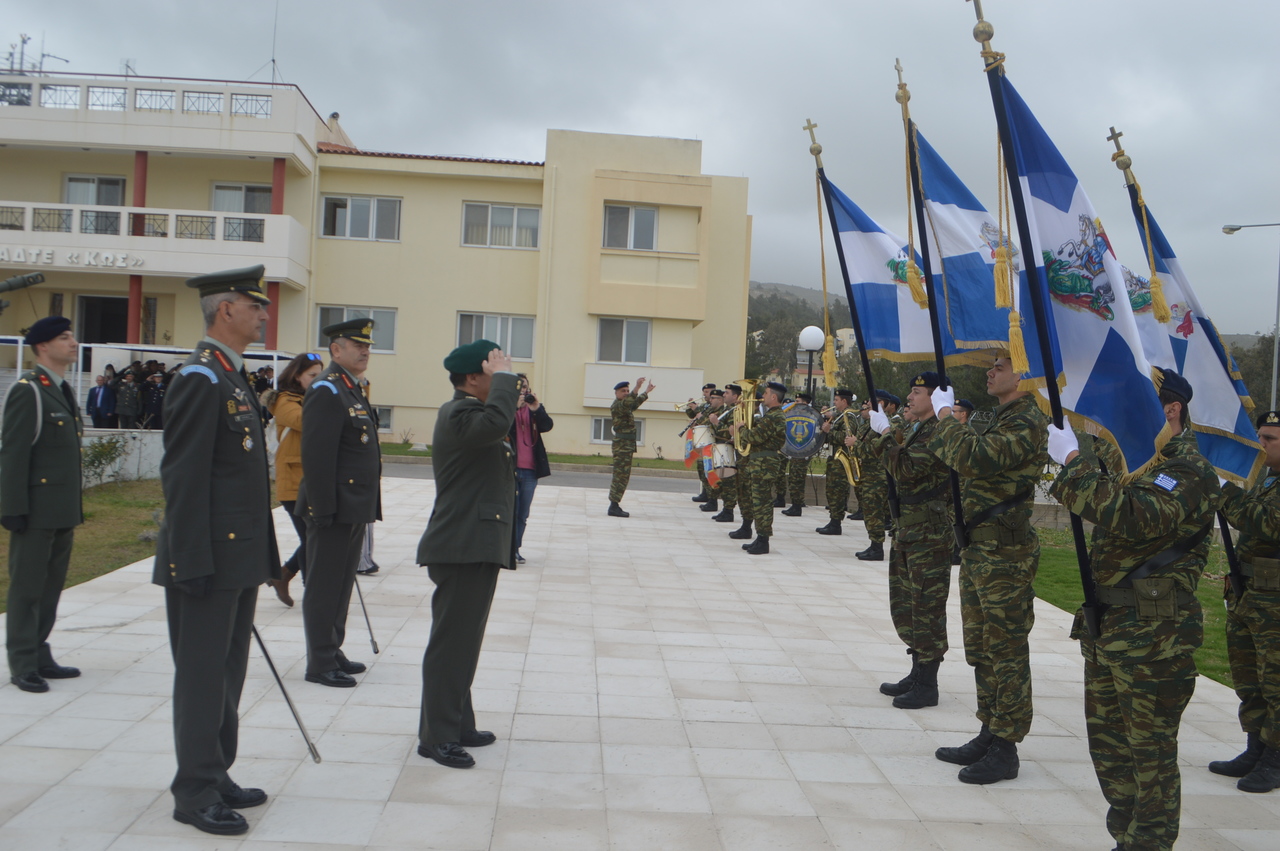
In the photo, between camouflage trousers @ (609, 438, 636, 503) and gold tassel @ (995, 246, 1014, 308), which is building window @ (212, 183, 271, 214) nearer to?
camouflage trousers @ (609, 438, 636, 503)

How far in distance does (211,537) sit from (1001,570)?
3761mm

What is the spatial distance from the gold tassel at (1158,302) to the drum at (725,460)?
33.0 ft

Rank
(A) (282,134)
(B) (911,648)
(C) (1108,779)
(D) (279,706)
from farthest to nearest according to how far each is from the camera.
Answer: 1. (A) (282,134)
2. (B) (911,648)
3. (D) (279,706)
4. (C) (1108,779)

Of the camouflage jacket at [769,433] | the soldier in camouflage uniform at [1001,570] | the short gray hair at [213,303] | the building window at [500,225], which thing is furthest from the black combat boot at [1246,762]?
the building window at [500,225]

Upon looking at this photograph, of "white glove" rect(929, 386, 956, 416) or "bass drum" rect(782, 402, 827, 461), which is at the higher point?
"white glove" rect(929, 386, 956, 416)

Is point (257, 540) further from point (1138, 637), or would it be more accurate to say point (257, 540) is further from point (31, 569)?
point (1138, 637)

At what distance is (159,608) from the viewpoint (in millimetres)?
7238

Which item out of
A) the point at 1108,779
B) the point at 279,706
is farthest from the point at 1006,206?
the point at 279,706

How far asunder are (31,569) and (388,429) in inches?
857

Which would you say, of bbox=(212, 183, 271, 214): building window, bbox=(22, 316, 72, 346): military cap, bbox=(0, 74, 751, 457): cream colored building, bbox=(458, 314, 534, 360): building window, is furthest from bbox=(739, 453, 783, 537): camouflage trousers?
bbox=(212, 183, 271, 214): building window

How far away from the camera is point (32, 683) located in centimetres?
518

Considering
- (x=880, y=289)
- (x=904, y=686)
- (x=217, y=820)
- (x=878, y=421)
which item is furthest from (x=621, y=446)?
(x=217, y=820)

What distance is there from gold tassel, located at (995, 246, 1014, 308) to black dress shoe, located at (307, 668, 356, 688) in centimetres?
429

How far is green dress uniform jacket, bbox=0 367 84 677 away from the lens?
5234mm
